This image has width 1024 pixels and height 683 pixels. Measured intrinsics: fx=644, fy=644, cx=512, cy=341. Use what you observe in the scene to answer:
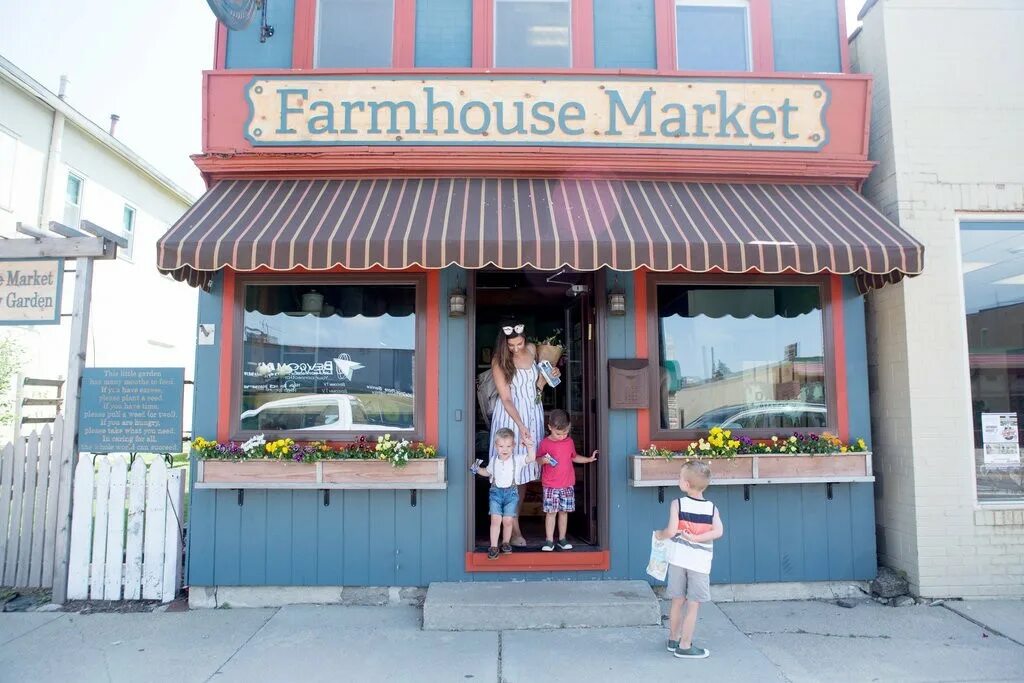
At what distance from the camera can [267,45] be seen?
588cm

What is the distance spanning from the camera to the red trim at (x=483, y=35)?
5.84m

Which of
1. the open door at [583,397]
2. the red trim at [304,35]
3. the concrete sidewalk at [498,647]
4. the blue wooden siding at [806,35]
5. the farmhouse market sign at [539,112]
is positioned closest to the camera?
the concrete sidewalk at [498,647]

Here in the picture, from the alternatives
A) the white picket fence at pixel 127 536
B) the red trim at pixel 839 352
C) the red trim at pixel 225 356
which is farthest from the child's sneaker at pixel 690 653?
the white picket fence at pixel 127 536

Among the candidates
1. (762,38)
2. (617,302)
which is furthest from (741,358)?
(762,38)

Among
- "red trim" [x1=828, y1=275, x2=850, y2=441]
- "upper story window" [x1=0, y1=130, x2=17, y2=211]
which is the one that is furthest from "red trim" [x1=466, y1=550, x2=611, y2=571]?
"upper story window" [x1=0, y1=130, x2=17, y2=211]

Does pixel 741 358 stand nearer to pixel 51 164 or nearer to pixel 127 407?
pixel 127 407

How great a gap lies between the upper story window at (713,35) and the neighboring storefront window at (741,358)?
222cm

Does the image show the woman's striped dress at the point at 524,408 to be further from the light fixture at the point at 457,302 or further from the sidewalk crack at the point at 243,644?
the sidewalk crack at the point at 243,644

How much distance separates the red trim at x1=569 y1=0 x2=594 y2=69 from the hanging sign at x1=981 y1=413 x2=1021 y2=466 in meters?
4.54

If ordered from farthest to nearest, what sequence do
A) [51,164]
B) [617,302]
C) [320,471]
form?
[51,164] → [617,302] → [320,471]

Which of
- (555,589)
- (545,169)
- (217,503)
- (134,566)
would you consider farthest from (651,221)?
(134,566)

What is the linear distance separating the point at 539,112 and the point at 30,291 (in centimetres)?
457

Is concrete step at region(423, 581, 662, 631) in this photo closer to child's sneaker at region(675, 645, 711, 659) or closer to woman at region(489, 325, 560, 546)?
child's sneaker at region(675, 645, 711, 659)

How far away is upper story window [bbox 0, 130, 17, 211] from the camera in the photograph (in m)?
10.7
